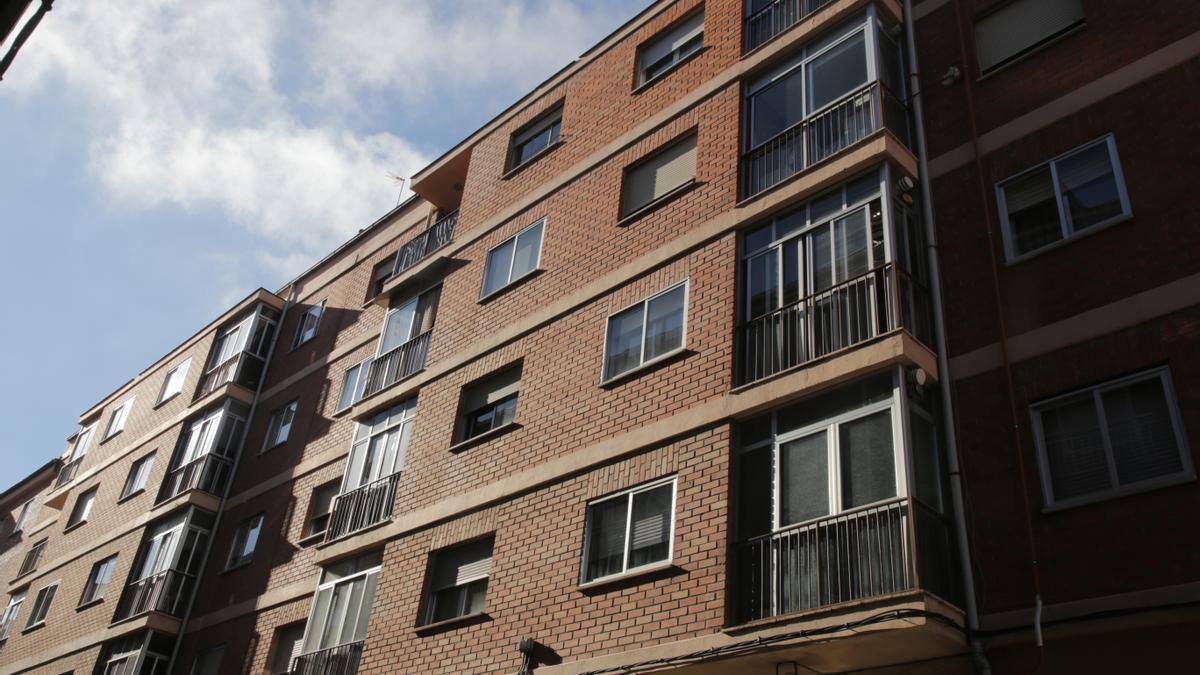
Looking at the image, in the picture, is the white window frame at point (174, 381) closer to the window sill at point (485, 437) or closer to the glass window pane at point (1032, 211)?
the window sill at point (485, 437)

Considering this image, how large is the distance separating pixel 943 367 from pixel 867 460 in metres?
1.49

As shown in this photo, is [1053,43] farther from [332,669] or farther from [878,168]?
[332,669]

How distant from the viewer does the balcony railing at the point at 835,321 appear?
1126 cm

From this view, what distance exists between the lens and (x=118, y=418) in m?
30.6

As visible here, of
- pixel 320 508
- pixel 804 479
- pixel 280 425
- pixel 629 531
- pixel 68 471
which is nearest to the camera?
pixel 804 479

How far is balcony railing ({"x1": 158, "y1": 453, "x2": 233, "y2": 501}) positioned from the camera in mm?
23823

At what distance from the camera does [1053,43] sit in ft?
40.5

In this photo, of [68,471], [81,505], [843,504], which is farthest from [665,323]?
[68,471]

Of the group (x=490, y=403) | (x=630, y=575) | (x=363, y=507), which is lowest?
(x=630, y=575)

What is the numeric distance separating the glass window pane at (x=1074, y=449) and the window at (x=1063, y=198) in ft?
6.34

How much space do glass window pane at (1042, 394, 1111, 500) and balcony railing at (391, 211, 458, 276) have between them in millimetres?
12493

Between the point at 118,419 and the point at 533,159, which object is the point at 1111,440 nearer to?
the point at 533,159

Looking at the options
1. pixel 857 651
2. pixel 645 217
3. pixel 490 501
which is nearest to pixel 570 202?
pixel 645 217

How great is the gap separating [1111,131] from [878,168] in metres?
2.52
